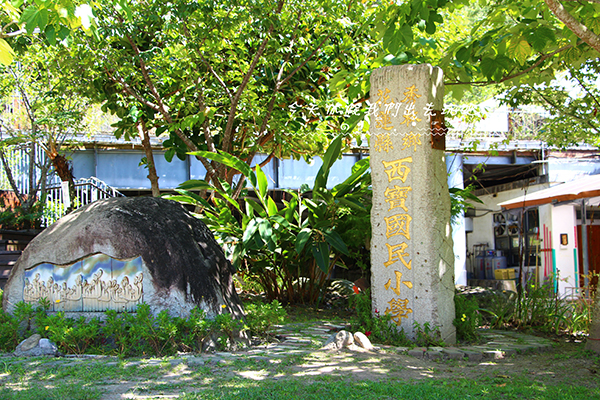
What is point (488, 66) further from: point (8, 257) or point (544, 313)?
point (8, 257)

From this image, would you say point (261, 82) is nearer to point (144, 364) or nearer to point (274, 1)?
point (274, 1)

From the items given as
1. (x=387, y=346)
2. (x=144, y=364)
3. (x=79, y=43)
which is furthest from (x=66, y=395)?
(x=79, y=43)

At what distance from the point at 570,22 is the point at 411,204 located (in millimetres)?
2376

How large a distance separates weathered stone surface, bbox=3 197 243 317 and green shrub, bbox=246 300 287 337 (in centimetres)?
17

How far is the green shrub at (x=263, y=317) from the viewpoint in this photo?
18.4ft

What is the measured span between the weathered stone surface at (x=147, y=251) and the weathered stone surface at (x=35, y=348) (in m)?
0.54

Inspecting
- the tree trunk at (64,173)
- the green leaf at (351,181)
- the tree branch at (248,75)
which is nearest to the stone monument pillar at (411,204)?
the green leaf at (351,181)

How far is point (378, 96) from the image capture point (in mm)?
6129

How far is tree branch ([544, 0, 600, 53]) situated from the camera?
4.11 metres

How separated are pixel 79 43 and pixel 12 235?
15.9ft

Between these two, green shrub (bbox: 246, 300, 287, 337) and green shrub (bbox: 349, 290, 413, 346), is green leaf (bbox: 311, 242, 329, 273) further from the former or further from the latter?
green shrub (bbox: 246, 300, 287, 337)

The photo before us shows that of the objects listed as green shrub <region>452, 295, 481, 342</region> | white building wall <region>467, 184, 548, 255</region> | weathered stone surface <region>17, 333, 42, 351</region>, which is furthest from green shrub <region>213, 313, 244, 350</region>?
white building wall <region>467, 184, 548, 255</region>

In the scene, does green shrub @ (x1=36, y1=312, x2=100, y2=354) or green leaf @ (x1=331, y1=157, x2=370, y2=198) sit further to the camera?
green leaf @ (x1=331, y1=157, x2=370, y2=198)

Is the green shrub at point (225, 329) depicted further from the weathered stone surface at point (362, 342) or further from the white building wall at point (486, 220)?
the white building wall at point (486, 220)
